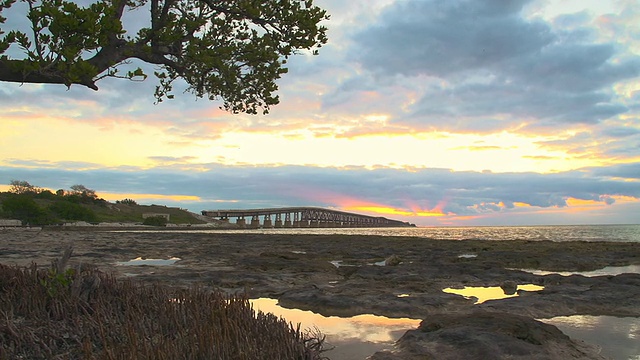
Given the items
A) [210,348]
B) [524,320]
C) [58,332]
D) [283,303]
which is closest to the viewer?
[210,348]

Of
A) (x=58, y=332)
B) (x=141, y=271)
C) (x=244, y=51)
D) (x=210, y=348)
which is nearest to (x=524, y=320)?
(x=210, y=348)

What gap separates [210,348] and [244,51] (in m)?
9.73

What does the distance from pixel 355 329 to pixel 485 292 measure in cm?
636

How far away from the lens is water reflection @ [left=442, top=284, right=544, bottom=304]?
12.4 meters

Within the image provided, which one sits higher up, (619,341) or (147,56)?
(147,56)

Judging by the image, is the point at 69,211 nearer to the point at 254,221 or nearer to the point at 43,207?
the point at 43,207

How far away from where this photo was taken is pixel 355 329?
8.69 m

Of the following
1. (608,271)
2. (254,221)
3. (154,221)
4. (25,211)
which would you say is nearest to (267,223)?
(254,221)

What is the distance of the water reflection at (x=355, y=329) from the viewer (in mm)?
7287

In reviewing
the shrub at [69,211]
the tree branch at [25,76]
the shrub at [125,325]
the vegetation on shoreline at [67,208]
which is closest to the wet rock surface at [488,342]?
the shrub at [125,325]

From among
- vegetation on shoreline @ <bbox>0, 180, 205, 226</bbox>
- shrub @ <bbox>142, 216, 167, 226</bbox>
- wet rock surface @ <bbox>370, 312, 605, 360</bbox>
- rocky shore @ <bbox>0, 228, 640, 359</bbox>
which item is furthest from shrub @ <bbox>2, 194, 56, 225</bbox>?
wet rock surface @ <bbox>370, 312, 605, 360</bbox>

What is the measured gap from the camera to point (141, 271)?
16.8 meters

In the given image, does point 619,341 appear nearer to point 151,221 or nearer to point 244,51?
point 244,51

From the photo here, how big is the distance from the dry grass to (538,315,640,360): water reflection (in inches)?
192
